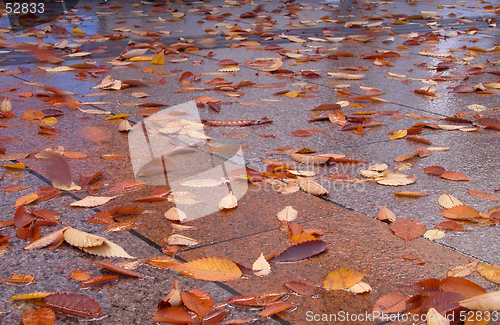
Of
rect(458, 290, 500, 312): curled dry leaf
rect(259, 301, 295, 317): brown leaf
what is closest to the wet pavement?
rect(259, 301, 295, 317): brown leaf

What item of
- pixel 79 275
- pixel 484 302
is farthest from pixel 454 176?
pixel 79 275

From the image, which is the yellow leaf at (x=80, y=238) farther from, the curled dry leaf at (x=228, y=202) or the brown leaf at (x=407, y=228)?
the brown leaf at (x=407, y=228)

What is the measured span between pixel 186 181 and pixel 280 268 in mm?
721

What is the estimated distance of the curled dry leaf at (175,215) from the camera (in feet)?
5.77

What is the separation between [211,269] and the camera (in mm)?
1456

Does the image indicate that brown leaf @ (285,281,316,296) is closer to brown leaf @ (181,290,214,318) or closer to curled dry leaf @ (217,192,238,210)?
brown leaf @ (181,290,214,318)

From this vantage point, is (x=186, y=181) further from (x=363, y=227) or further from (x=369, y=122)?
(x=369, y=122)

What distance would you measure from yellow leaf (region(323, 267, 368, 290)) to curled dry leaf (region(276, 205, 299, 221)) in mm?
359

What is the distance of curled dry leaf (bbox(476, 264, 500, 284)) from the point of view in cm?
A: 142

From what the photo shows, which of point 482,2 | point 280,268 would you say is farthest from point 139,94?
point 482,2

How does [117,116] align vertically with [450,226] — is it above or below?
above

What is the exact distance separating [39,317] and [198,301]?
0.42 metres

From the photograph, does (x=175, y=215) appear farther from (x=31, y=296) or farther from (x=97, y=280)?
(x=31, y=296)

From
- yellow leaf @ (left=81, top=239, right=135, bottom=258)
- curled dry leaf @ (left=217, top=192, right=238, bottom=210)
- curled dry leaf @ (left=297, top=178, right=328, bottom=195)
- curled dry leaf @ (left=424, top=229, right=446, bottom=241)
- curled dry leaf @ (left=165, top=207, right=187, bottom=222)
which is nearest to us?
yellow leaf @ (left=81, top=239, right=135, bottom=258)
